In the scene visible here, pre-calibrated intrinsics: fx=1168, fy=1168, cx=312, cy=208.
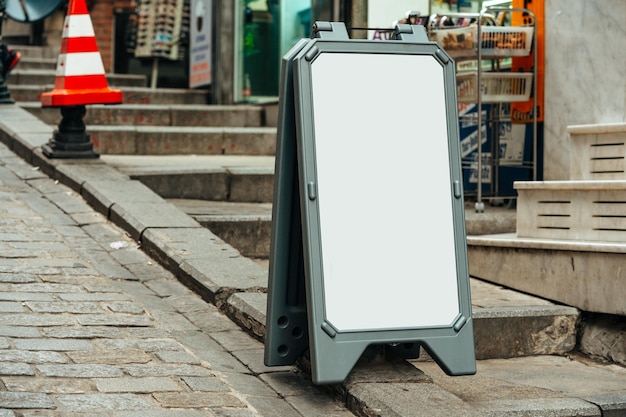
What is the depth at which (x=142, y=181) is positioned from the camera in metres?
7.63

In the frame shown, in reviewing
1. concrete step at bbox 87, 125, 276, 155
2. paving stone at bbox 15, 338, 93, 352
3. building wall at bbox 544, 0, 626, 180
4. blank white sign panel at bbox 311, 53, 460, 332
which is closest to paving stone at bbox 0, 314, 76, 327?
paving stone at bbox 15, 338, 93, 352

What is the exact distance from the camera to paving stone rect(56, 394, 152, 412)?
12.3 ft

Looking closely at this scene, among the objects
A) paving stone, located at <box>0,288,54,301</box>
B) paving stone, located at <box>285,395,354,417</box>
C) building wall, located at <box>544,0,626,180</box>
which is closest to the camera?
paving stone, located at <box>285,395,354,417</box>

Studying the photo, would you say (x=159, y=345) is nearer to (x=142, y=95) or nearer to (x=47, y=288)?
(x=47, y=288)

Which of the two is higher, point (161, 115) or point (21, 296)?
point (161, 115)

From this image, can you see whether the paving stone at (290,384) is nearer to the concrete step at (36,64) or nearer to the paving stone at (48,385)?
the paving stone at (48,385)

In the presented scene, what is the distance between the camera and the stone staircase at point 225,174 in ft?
17.4

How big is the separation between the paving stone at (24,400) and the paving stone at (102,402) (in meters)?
0.04

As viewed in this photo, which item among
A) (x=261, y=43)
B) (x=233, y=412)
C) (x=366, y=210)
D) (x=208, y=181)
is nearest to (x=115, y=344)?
(x=233, y=412)

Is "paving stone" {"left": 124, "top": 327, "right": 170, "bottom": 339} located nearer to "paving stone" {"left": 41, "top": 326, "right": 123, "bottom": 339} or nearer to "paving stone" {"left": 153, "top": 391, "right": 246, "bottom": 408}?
"paving stone" {"left": 41, "top": 326, "right": 123, "bottom": 339}

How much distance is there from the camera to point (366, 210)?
4055mm

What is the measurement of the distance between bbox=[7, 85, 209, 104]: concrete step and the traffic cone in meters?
4.04

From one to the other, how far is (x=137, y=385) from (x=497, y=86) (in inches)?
161

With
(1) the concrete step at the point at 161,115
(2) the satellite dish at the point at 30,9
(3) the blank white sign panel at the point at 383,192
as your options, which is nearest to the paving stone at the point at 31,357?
(3) the blank white sign panel at the point at 383,192
